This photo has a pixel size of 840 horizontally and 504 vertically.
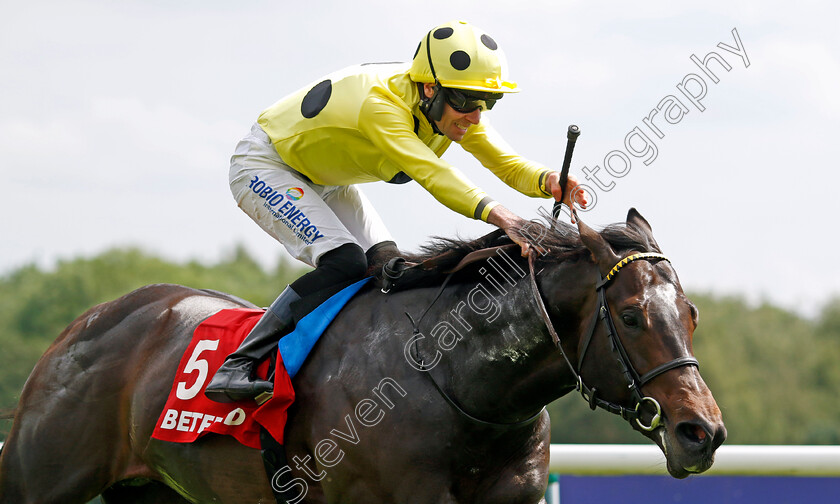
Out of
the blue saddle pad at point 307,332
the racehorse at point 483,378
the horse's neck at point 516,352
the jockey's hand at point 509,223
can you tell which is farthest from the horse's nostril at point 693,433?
the blue saddle pad at point 307,332

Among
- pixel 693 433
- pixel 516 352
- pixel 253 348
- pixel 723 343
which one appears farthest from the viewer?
pixel 723 343

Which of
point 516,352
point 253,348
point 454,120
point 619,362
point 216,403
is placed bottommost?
point 216,403

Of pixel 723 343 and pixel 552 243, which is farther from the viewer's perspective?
pixel 723 343

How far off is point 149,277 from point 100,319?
41.4m

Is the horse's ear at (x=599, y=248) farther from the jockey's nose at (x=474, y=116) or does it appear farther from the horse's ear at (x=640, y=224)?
the jockey's nose at (x=474, y=116)

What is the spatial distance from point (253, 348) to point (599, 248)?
1.63 meters

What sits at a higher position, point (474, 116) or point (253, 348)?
point (474, 116)

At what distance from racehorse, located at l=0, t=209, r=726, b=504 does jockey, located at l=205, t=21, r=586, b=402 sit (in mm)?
239

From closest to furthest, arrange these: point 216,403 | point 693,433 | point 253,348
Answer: point 693,433, point 253,348, point 216,403

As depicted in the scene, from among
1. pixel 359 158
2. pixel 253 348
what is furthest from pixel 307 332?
pixel 359 158

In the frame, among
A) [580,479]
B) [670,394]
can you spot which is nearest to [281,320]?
[670,394]

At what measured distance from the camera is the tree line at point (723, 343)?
124ft

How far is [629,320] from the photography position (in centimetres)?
363

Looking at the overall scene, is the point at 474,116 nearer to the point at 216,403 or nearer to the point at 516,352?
the point at 516,352
